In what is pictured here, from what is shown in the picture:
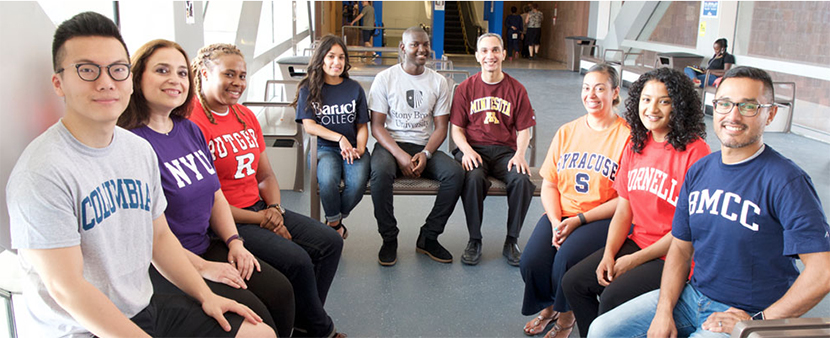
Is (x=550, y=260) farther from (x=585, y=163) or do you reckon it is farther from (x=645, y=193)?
(x=645, y=193)

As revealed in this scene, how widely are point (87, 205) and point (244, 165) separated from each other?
1.09 m

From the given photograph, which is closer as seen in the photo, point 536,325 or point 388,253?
point 536,325

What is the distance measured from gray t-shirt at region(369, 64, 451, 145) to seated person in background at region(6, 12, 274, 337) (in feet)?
6.91

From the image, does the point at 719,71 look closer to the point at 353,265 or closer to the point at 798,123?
the point at 798,123

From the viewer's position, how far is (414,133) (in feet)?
12.4

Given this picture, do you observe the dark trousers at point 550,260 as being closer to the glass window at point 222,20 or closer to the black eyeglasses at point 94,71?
the black eyeglasses at point 94,71

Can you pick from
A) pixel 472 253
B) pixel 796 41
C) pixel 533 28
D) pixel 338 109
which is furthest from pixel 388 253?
pixel 533 28

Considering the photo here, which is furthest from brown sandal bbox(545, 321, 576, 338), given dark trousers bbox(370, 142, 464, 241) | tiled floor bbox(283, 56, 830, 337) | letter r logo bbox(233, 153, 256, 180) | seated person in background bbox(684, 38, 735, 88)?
seated person in background bbox(684, 38, 735, 88)

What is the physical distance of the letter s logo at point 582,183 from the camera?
106 inches

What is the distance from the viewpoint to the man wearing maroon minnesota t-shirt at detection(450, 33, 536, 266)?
3.46 m

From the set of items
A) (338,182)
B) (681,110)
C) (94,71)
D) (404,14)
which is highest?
(404,14)

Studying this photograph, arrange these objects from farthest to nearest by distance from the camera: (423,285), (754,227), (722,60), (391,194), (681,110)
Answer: (722,60)
(391,194)
(423,285)
(681,110)
(754,227)

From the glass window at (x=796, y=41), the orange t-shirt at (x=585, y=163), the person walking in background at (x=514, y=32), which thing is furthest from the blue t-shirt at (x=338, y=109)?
the person walking in background at (x=514, y=32)

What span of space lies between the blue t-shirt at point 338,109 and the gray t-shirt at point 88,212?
6.22 ft
